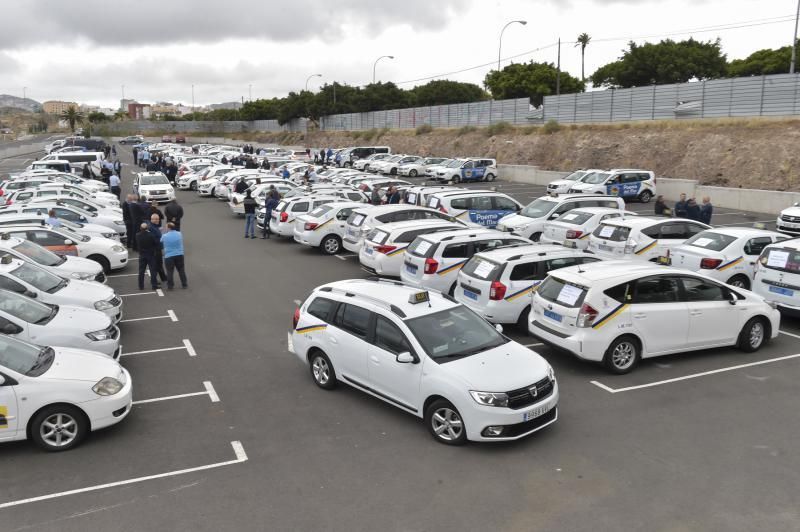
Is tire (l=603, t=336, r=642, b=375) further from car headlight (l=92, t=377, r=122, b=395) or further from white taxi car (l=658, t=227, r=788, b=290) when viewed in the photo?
car headlight (l=92, t=377, r=122, b=395)

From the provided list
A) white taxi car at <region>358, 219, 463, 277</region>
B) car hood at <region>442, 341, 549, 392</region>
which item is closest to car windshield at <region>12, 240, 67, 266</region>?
white taxi car at <region>358, 219, 463, 277</region>

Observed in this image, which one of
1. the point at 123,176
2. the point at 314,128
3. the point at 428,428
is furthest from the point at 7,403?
the point at 314,128

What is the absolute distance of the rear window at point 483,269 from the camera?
11.4 metres

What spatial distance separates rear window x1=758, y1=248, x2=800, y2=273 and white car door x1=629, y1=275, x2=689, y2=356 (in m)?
3.43

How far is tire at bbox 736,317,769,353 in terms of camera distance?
34.9 feet

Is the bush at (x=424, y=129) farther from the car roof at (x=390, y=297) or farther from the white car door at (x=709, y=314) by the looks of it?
the car roof at (x=390, y=297)

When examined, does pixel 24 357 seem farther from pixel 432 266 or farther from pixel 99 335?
pixel 432 266

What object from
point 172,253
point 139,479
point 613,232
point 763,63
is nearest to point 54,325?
point 139,479

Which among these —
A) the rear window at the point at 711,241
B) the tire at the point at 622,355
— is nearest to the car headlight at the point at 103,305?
the tire at the point at 622,355

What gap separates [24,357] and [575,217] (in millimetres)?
14364

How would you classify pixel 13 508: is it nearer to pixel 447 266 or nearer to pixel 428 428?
pixel 428 428

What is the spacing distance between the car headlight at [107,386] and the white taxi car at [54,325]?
1.80m

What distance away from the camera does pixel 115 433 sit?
7.95 meters

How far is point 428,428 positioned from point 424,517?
1.72 m
